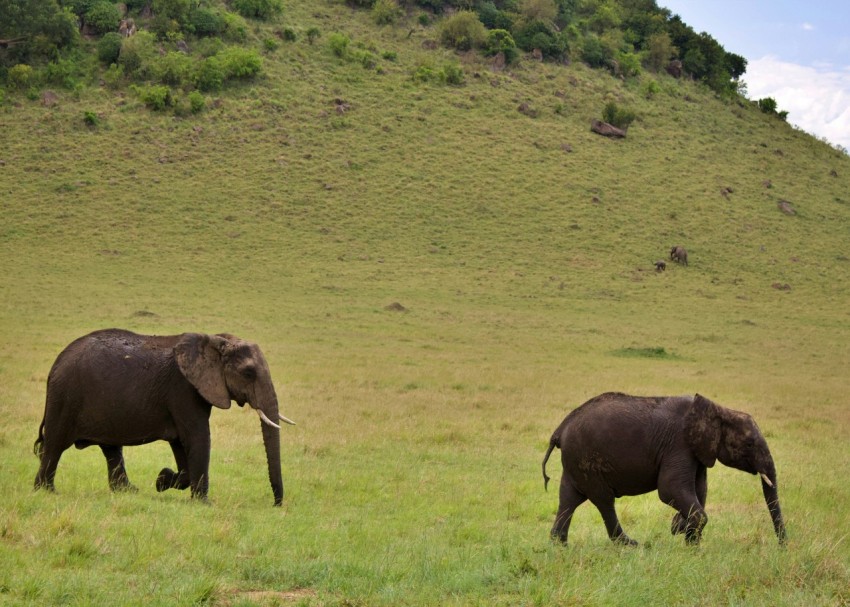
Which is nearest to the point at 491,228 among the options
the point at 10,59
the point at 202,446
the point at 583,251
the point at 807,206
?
the point at 583,251

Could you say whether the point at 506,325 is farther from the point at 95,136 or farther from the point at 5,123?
the point at 5,123

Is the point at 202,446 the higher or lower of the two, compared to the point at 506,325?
higher

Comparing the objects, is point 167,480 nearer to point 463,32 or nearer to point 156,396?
point 156,396

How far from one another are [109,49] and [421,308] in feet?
141

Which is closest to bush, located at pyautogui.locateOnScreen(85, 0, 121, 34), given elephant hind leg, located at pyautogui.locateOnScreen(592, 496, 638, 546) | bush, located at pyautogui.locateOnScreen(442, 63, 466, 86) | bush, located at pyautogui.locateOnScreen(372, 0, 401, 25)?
bush, located at pyautogui.locateOnScreen(372, 0, 401, 25)

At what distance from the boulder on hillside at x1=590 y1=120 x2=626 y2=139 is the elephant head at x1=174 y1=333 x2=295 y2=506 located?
70.4 meters

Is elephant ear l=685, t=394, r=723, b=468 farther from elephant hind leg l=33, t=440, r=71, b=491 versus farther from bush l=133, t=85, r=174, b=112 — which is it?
bush l=133, t=85, r=174, b=112

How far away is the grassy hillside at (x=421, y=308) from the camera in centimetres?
801

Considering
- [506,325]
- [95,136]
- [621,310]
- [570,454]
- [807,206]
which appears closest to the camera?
[570,454]

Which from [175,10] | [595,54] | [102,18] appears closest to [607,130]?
[595,54]

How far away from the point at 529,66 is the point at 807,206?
96.7ft

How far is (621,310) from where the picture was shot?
45.9 m

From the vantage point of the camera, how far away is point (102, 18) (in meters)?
76.4

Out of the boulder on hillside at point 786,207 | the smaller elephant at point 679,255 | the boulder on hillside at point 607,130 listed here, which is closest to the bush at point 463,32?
the boulder on hillside at point 607,130
